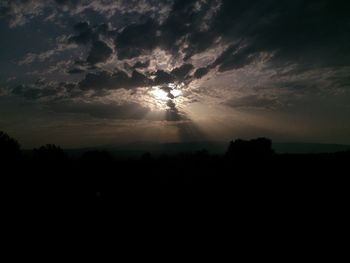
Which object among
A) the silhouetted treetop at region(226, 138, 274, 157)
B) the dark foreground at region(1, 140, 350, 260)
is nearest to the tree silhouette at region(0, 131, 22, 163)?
the dark foreground at region(1, 140, 350, 260)

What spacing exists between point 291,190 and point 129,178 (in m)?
29.1

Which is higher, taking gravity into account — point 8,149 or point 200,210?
point 8,149

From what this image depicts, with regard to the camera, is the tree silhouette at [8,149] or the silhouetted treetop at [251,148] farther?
the silhouetted treetop at [251,148]

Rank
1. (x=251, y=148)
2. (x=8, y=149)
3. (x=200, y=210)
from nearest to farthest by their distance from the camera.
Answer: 1. (x=200, y=210)
2. (x=8, y=149)
3. (x=251, y=148)

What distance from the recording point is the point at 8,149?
54.9 meters

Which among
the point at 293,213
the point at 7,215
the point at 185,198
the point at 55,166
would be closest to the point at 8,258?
the point at 7,215

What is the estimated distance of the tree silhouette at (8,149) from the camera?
52.2 meters

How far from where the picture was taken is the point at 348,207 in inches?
878

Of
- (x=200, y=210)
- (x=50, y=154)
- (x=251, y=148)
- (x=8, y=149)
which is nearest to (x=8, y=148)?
(x=8, y=149)

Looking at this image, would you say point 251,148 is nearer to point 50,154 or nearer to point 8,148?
point 50,154

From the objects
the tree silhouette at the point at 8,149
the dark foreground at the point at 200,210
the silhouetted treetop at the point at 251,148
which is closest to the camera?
the dark foreground at the point at 200,210

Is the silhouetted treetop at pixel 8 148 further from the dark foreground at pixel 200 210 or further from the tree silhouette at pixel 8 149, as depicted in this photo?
the dark foreground at pixel 200 210

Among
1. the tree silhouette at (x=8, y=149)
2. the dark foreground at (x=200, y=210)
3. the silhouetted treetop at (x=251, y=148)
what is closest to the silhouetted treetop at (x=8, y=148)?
the tree silhouette at (x=8, y=149)

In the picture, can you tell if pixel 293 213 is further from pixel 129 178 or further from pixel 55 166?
pixel 55 166
